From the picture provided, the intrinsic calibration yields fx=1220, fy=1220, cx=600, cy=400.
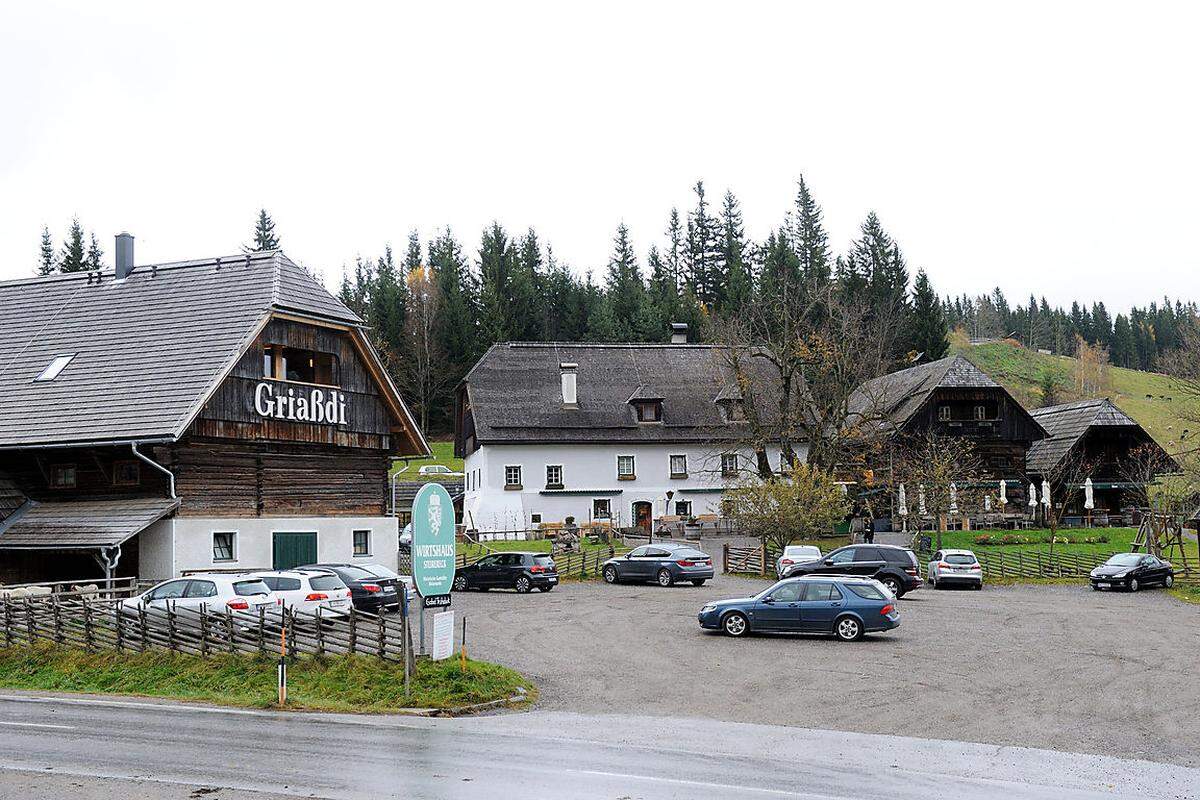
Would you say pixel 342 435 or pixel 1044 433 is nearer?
pixel 342 435

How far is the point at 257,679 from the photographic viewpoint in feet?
74.1

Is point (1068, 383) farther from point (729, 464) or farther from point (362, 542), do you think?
point (362, 542)

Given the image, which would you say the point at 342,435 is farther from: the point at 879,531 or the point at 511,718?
the point at 879,531

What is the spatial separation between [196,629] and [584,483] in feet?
133

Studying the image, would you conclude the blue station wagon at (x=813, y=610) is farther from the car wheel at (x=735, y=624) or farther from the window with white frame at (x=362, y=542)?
the window with white frame at (x=362, y=542)

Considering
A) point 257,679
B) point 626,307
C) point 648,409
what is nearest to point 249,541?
point 257,679

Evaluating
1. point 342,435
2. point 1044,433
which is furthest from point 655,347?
point 342,435

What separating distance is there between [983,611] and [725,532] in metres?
25.5

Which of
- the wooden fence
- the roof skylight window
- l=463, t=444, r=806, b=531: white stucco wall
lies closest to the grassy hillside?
l=463, t=444, r=806, b=531: white stucco wall

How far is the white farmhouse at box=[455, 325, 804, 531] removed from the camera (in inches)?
2506

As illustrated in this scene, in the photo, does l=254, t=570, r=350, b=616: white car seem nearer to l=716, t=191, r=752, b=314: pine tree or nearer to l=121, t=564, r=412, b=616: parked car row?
l=121, t=564, r=412, b=616: parked car row

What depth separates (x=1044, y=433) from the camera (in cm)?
6725

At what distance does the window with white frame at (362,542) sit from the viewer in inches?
1623

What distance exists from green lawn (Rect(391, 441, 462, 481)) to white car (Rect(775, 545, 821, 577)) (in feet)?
134
